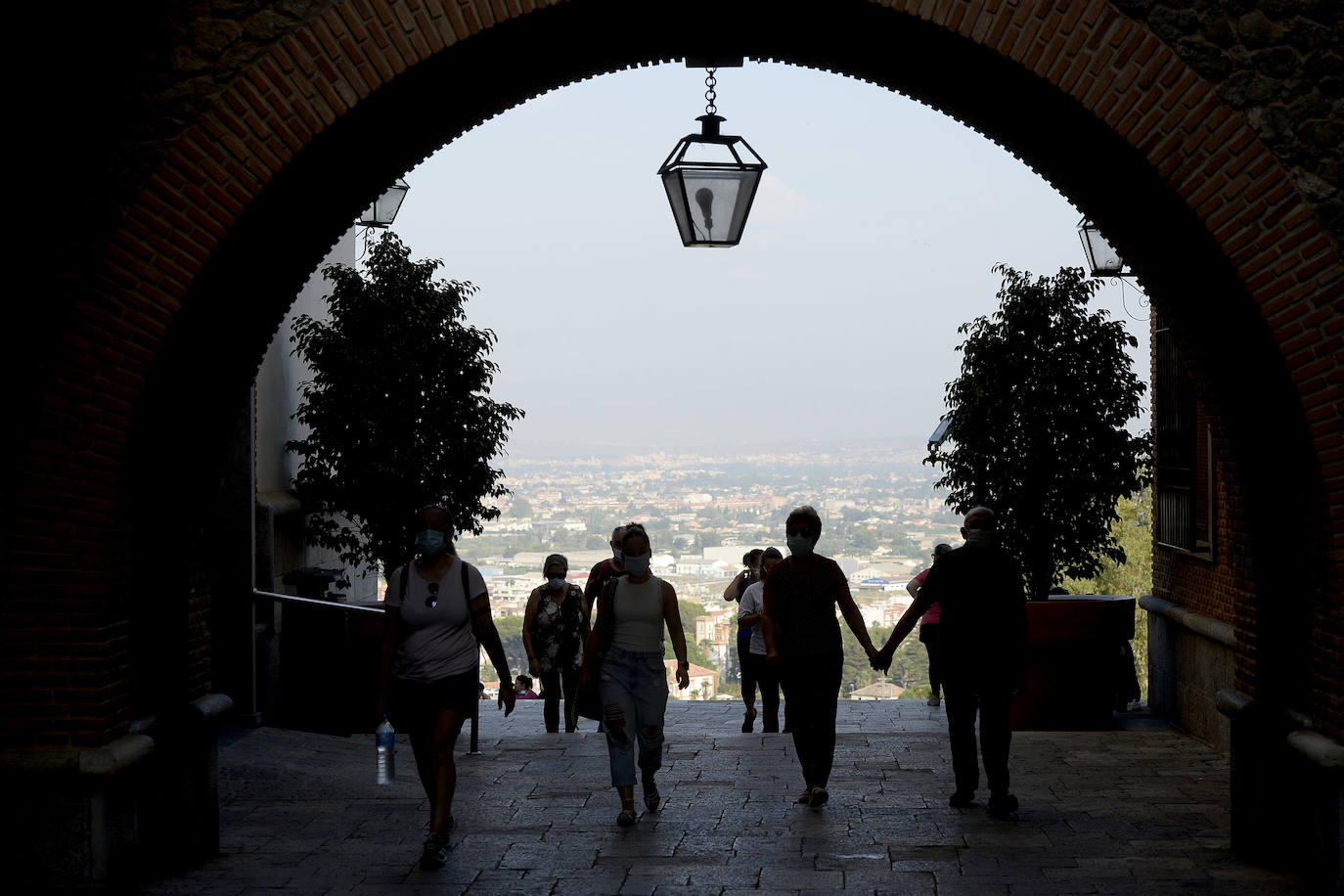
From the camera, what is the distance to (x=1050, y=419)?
14055 mm

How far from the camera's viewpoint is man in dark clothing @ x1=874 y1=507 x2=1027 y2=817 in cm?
873

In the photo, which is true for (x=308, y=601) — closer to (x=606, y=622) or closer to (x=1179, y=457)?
(x=606, y=622)

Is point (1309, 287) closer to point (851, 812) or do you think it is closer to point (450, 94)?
point (851, 812)

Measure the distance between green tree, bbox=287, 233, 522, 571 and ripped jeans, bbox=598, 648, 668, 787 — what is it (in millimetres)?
6922

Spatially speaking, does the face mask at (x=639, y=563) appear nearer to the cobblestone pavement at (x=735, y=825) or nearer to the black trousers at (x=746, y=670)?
the cobblestone pavement at (x=735, y=825)

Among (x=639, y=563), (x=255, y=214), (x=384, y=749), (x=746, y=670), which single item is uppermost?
(x=255, y=214)

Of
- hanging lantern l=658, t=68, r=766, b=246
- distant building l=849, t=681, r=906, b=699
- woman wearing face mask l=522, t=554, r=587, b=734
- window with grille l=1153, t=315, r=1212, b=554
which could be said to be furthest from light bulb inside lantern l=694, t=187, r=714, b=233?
distant building l=849, t=681, r=906, b=699

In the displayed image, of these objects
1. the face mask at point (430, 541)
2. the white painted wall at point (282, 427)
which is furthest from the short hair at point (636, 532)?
the white painted wall at point (282, 427)

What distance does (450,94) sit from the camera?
8.88 m

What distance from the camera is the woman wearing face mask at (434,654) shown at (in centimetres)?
752

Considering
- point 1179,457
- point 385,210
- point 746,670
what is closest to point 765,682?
point 746,670

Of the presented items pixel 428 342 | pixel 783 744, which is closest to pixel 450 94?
pixel 783 744

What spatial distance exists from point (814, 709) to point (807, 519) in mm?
1139

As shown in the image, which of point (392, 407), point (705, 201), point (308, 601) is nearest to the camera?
point (705, 201)
